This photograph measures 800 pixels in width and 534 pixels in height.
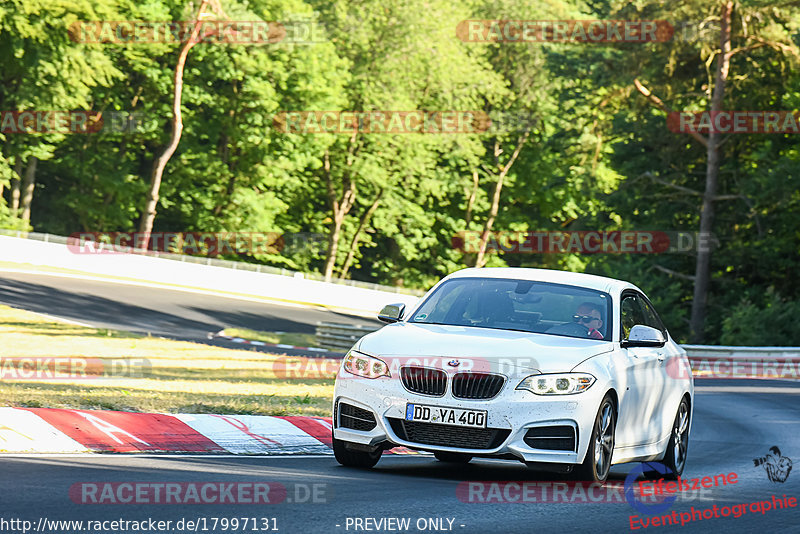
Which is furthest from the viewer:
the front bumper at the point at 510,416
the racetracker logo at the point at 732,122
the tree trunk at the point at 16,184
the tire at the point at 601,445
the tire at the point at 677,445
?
the tree trunk at the point at 16,184

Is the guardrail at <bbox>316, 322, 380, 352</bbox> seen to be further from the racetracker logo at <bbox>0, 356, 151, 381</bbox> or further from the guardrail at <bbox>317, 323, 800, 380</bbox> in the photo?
the racetracker logo at <bbox>0, 356, 151, 381</bbox>

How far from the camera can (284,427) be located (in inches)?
462

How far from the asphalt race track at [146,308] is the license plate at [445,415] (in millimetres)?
21823

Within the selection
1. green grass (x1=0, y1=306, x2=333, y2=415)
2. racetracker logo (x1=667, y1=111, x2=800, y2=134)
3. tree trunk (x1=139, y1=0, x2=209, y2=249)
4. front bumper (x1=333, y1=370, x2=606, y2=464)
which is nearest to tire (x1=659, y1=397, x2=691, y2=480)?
front bumper (x1=333, y1=370, x2=606, y2=464)

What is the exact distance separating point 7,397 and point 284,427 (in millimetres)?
2626

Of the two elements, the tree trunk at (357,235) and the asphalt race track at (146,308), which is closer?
the asphalt race track at (146,308)

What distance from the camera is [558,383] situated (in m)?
8.66

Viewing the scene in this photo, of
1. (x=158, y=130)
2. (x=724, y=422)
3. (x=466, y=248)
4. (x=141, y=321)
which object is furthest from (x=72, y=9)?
(x=724, y=422)

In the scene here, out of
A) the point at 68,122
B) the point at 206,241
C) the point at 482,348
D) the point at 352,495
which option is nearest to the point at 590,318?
the point at 482,348

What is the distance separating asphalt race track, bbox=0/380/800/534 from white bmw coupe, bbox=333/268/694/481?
399mm

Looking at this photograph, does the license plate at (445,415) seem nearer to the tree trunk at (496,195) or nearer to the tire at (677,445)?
the tire at (677,445)

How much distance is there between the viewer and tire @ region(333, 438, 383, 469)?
30.6 ft

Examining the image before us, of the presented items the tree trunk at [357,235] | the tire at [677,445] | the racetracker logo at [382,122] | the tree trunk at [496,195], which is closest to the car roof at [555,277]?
the tire at [677,445]

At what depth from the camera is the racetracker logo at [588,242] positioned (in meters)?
45.6
